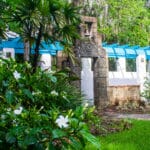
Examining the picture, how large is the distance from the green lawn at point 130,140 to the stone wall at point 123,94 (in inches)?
314

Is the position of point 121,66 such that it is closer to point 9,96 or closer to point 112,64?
point 112,64

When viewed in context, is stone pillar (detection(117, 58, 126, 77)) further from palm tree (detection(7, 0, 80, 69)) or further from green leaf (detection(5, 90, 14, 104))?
green leaf (detection(5, 90, 14, 104))

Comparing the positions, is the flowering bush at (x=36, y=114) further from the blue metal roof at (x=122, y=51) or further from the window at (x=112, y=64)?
the window at (x=112, y=64)

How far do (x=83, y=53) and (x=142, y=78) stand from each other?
6015 millimetres

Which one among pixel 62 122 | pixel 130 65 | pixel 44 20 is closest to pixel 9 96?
pixel 62 122

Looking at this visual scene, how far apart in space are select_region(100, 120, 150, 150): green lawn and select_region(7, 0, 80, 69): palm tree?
1.78m

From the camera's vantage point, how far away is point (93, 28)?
1720 centimetres

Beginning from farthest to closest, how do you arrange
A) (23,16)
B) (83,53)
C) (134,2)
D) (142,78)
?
(134,2) < (142,78) < (83,53) < (23,16)

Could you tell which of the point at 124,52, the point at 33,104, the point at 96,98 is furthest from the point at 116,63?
the point at 33,104

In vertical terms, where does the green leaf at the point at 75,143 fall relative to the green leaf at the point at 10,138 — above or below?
below

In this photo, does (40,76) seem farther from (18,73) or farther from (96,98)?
(96,98)

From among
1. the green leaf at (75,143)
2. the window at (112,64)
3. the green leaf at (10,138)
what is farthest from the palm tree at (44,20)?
the window at (112,64)

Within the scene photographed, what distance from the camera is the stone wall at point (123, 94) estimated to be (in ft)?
62.9

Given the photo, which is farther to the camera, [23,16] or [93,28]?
[93,28]
